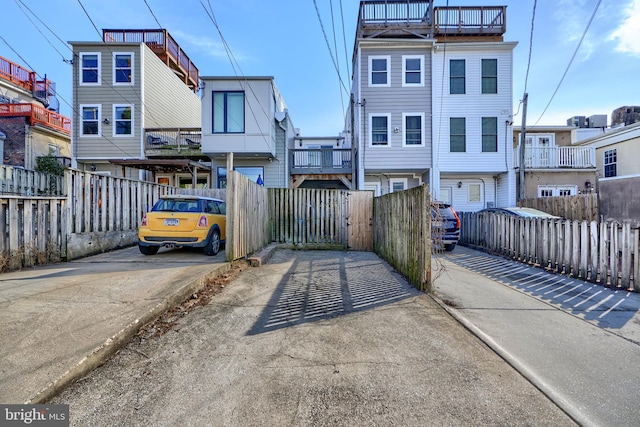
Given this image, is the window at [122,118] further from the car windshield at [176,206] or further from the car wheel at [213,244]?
the car wheel at [213,244]

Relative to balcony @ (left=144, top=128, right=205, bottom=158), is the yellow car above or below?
below

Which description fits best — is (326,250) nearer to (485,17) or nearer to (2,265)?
(2,265)

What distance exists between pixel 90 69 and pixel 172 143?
5.21 meters

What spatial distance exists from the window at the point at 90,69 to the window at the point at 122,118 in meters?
1.72

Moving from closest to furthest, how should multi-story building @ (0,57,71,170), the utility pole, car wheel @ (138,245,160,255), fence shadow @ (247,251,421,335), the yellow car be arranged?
fence shadow @ (247,251,421,335)
the yellow car
car wheel @ (138,245,160,255)
the utility pole
multi-story building @ (0,57,71,170)

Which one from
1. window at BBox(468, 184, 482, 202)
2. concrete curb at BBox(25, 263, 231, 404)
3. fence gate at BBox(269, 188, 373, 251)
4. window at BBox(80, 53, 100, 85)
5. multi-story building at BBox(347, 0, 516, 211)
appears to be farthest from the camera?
window at BBox(468, 184, 482, 202)

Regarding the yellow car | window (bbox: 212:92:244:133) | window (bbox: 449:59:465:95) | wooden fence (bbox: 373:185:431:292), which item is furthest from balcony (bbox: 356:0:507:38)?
the yellow car

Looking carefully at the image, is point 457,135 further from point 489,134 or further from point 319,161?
point 319,161

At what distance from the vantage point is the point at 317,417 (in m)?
2.12

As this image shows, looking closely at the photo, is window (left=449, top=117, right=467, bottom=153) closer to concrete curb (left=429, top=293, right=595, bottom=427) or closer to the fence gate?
the fence gate

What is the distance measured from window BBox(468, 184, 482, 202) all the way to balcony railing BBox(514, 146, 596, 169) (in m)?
2.19

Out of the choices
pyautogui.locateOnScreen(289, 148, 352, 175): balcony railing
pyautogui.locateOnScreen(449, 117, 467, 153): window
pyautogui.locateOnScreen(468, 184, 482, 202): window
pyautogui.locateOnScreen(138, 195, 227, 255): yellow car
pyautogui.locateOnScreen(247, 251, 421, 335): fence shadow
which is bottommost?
pyautogui.locateOnScreen(247, 251, 421, 335): fence shadow

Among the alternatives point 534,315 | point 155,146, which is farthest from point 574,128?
point 155,146

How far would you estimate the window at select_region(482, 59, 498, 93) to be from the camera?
51.6 feet
